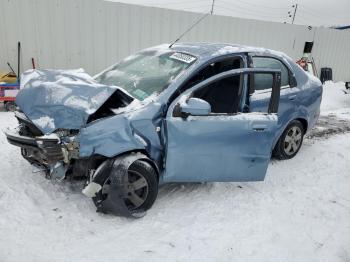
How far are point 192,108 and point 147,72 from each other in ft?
3.45

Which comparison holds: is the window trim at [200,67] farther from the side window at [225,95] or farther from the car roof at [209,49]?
the side window at [225,95]

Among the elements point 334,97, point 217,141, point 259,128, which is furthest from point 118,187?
point 334,97

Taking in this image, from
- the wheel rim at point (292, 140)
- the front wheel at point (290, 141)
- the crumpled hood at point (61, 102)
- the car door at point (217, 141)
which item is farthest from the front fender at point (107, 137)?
the wheel rim at point (292, 140)

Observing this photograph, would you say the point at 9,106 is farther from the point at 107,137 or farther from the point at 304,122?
the point at 304,122

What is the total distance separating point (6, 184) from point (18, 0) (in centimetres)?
560

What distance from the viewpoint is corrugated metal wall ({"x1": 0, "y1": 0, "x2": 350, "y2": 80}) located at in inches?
316

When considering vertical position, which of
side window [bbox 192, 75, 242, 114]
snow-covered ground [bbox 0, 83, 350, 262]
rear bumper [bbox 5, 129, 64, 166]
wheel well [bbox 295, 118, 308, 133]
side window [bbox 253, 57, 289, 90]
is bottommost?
snow-covered ground [bbox 0, 83, 350, 262]

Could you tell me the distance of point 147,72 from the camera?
424 cm

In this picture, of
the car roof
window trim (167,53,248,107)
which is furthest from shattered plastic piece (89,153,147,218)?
the car roof

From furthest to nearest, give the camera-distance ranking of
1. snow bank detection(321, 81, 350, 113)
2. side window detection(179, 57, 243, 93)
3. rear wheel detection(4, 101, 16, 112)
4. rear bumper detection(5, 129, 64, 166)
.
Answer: snow bank detection(321, 81, 350, 113), rear wheel detection(4, 101, 16, 112), side window detection(179, 57, 243, 93), rear bumper detection(5, 129, 64, 166)

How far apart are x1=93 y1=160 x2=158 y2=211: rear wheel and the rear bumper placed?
0.55 metres

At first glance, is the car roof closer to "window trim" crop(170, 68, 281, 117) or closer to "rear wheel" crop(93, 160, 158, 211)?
"window trim" crop(170, 68, 281, 117)

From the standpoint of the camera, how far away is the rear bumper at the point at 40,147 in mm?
3186

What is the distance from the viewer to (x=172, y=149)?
351 cm
